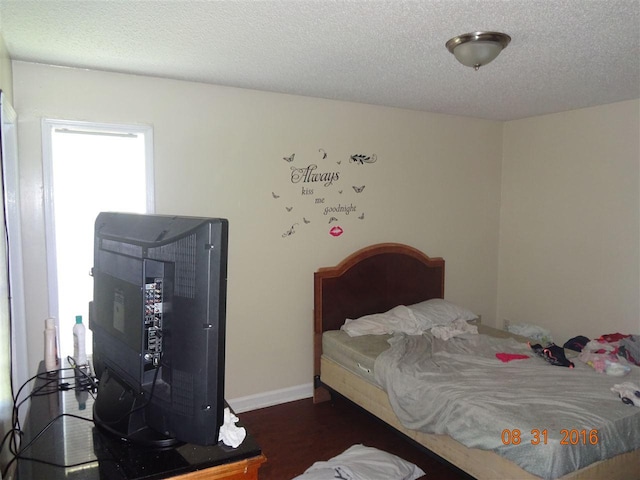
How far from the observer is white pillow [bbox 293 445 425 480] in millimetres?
2557

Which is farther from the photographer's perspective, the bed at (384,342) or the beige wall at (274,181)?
the beige wall at (274,181)

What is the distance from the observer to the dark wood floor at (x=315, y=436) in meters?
2.73

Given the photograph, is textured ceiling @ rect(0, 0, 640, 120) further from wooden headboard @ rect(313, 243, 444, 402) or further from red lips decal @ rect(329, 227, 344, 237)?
wooden headboard @ rect(313, 243, 444, 402)

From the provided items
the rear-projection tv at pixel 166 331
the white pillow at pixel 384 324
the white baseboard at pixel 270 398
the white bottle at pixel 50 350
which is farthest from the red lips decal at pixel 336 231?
the rear-projection tv at pixel 166 331

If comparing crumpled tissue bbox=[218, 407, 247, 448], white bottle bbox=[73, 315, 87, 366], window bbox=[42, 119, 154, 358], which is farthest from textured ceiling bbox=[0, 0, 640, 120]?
crumpled tissue bbox=[218, 407, 247, 448]

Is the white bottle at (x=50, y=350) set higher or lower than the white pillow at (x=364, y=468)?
higher

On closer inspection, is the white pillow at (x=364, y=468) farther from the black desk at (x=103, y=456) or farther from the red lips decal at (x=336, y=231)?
the red lips decal at (x=336, y=231)

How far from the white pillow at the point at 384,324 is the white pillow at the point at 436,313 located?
63mm

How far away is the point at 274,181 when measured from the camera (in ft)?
11.3

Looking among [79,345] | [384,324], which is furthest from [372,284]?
[79,345]

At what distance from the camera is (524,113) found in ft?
13.6

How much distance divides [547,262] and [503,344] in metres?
1.36

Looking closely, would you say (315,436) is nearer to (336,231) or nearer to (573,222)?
(336,231)

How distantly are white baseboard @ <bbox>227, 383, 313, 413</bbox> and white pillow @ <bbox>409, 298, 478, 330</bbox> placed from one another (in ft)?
3.44
